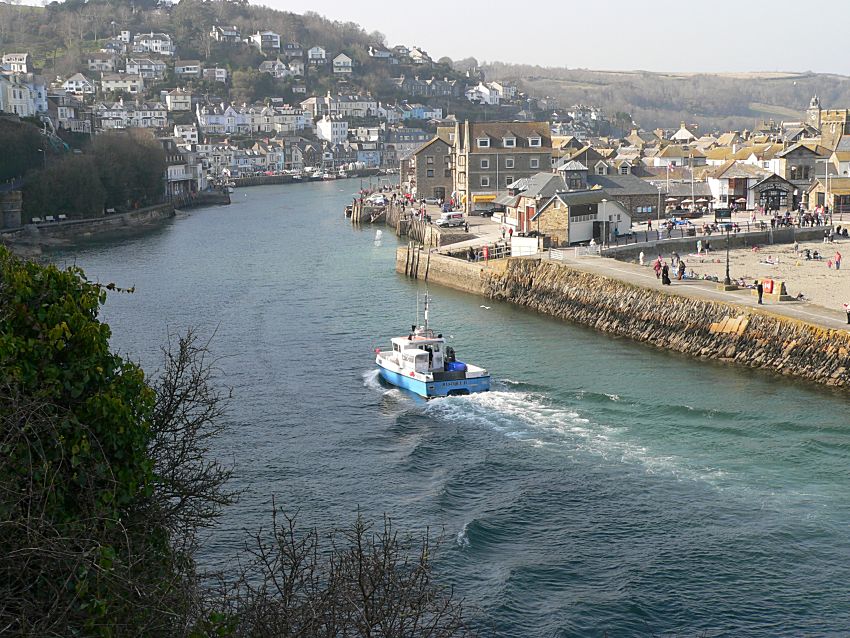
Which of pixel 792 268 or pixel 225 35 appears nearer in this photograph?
pixel 792 268

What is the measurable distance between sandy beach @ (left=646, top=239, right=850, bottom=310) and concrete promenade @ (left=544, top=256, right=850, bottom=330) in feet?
4.85

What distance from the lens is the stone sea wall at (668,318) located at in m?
24.8

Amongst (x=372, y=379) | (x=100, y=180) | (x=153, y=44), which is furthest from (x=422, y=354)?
(x=153, y=44)

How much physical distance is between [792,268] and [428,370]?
17.6m

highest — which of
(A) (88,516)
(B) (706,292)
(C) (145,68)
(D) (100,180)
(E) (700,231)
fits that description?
(C) (145,68)

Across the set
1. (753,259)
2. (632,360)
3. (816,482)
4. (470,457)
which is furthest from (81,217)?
(816,482)

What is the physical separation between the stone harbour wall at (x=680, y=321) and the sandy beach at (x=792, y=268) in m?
3.19

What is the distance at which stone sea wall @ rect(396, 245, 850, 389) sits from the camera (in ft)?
81.2

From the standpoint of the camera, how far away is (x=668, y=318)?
1154 inches

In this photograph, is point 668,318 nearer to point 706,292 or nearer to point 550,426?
point 706,292

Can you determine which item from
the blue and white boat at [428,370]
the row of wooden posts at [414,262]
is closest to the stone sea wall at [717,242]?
the row of wooden posts at [414,262]

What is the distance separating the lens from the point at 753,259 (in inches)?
1570

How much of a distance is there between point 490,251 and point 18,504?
3463cm

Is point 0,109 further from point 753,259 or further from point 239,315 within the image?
point 753,259
